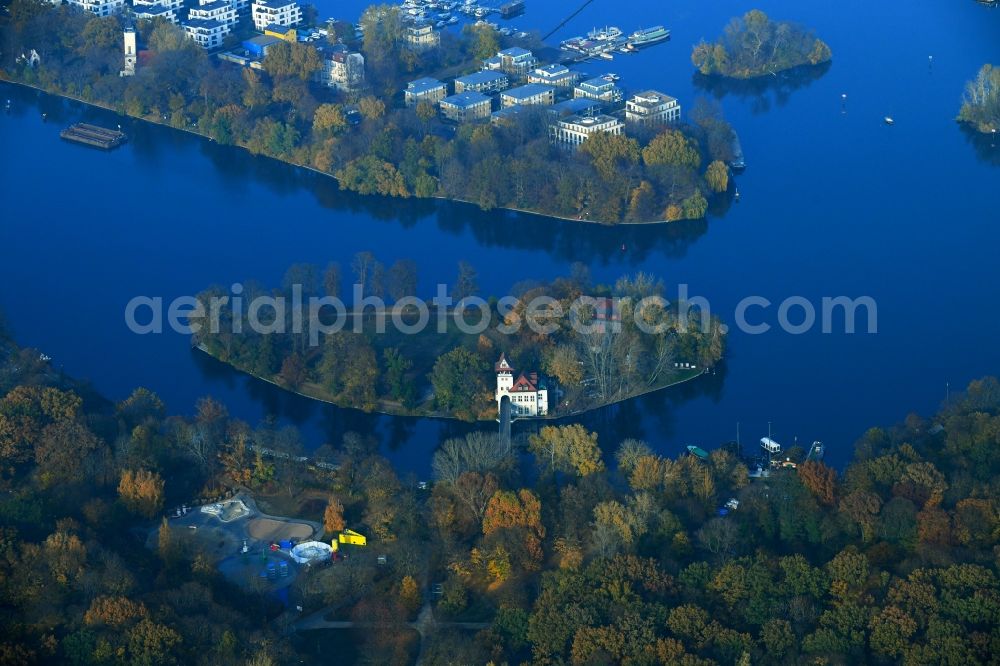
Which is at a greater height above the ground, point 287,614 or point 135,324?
point 135,324

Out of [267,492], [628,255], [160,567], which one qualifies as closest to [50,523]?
[160,567]

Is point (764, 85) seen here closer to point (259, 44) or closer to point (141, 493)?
point (259, 44)

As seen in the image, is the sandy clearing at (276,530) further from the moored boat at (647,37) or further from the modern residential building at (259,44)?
the moored boat at (647,37)

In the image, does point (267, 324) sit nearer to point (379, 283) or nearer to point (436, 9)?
point (379, 283)

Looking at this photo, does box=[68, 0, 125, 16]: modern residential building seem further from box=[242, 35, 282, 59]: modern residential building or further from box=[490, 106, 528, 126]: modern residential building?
box=[490, 106, 528, 126]: modern residential building

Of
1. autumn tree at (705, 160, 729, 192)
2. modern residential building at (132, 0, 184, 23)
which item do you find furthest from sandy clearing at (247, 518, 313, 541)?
modern residential building at (132, 0, 184, 23)

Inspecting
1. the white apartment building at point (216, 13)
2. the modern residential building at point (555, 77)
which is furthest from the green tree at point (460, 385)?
the white apartment building at point (216, 13)
